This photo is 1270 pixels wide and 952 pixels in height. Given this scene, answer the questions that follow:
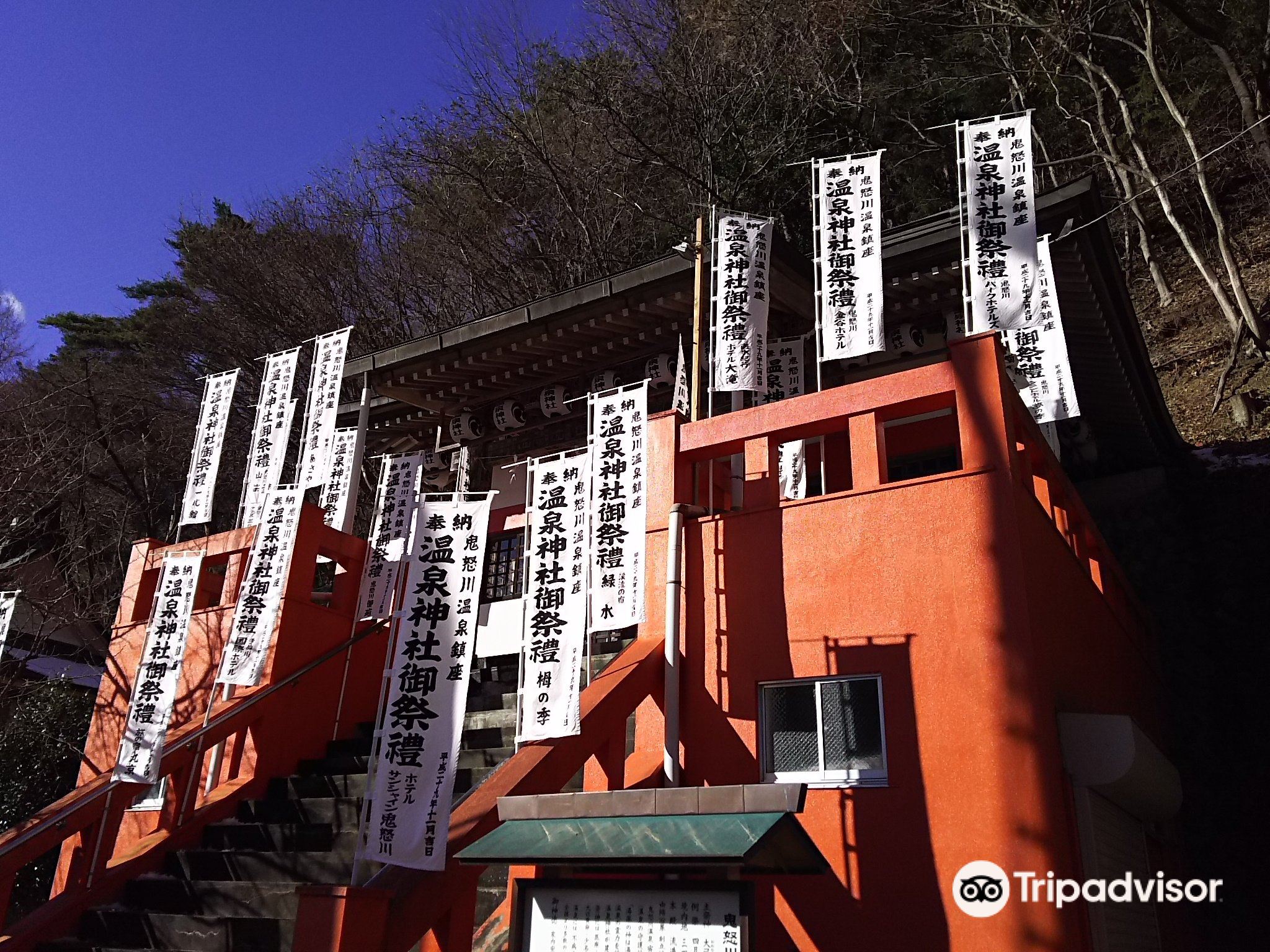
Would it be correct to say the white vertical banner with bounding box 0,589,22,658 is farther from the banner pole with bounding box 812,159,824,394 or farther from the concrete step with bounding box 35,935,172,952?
the banner pole with bounding box 812,159,824,394

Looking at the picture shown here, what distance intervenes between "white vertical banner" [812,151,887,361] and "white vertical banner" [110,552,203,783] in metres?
6.55

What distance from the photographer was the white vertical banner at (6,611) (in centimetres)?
973

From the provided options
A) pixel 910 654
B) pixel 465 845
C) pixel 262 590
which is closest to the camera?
pixel 465 845

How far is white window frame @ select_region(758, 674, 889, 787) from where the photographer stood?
5.65m

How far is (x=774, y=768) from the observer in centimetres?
606

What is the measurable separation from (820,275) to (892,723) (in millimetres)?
4232

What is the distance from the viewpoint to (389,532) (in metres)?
10.7

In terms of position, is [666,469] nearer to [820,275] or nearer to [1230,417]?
[820,275]

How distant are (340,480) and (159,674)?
11.8 ft

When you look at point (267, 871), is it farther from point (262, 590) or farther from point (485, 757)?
point (262, 590)

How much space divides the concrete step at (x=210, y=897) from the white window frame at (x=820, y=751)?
348 cm

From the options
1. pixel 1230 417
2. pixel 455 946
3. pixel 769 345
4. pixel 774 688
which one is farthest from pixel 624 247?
pixel 455 946

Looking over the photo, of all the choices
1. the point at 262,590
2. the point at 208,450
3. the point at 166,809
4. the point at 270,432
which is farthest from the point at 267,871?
the point at 208,450

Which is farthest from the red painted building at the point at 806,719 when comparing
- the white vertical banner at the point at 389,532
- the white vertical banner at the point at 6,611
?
the white vertical banner at the point at 6,611
